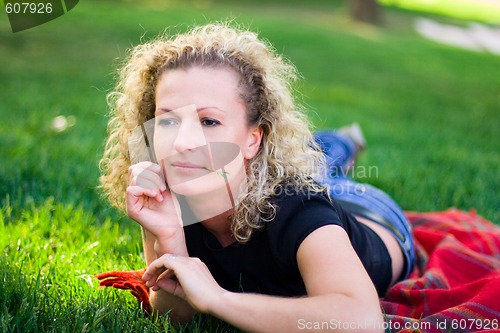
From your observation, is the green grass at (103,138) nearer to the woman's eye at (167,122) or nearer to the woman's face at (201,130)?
the woman's face at (201,130)

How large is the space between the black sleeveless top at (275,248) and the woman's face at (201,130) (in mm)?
200

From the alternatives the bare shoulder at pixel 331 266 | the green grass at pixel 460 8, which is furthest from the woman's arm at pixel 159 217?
the green grass at pixel 460 8

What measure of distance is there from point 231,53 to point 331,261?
79cm

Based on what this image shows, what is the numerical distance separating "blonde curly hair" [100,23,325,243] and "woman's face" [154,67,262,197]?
0.05 m

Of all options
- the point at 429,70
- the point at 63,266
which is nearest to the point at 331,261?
the point at 63,266

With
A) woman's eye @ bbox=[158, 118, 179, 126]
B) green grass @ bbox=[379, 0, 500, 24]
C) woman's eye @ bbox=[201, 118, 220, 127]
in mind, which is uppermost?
woman's eye @ bbox=[201, 118, 220, 127]

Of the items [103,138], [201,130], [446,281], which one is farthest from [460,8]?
[201,130]

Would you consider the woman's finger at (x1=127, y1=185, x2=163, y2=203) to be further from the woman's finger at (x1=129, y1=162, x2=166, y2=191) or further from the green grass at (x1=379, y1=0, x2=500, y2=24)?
the green grass at (x1=379, y1=0, x2=500, y2=24)

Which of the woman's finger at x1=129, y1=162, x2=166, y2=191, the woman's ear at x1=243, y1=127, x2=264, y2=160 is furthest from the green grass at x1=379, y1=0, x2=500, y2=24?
the woman's finger at x1=129, y1=162, x2=166, y2=191

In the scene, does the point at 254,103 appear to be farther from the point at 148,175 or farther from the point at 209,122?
the point at 148,175

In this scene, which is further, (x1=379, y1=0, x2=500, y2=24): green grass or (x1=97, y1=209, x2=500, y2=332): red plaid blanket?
(x1=379, y1=0, x2=500, y2=24): green grass

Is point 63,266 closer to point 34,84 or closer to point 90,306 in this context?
point 90,306

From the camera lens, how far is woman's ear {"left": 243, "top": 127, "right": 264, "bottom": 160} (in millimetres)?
2152

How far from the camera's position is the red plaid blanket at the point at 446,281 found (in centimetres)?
212
